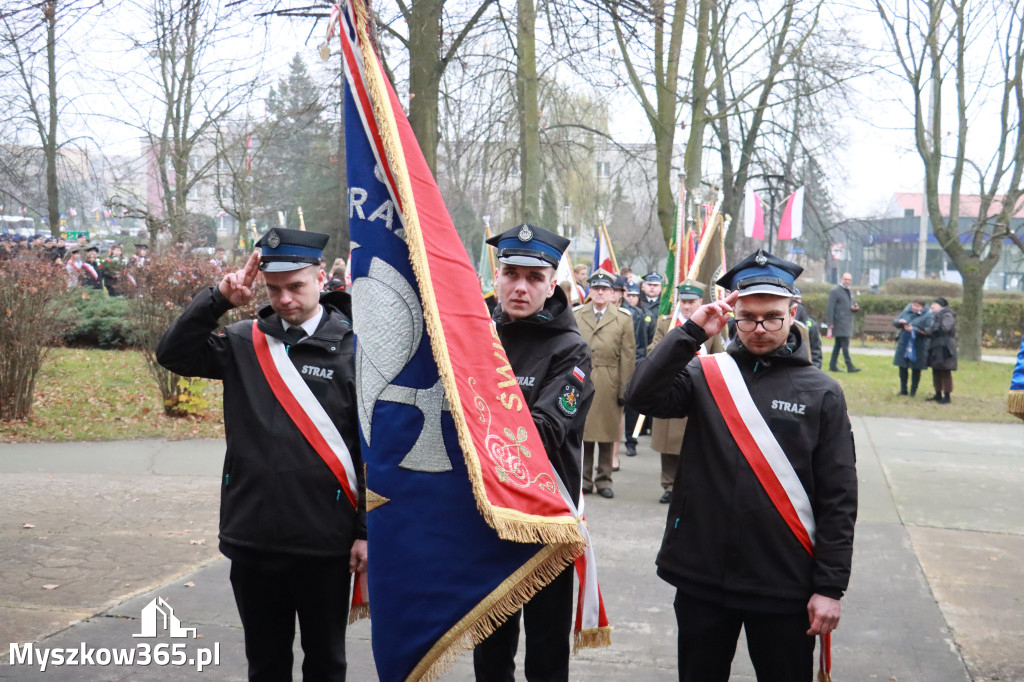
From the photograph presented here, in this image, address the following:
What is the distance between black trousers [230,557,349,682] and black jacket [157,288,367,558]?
110mm

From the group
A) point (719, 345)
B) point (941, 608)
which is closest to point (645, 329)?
point (719, 345)

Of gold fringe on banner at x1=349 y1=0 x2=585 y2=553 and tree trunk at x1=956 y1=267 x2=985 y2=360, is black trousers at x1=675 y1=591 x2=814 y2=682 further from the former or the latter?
tree trunk at x1=956 y1=267 x2=985 y2=360

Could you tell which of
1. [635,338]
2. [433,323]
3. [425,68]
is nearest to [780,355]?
[433,323]

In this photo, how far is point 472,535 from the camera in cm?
279

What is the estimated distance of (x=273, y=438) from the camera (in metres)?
3.32

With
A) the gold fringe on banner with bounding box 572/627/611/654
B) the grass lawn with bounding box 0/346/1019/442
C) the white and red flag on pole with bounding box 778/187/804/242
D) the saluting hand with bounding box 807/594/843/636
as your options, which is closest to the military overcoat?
the grass lawn with bounding box 0/346/1019/442

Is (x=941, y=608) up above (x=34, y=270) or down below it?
below

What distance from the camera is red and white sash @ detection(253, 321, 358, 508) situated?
3.33 m

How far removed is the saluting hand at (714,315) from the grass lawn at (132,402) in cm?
862

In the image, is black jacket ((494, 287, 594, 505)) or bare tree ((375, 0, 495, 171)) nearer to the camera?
black jacket ((494, 287, 594, 505))

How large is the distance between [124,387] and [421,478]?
11446 mm

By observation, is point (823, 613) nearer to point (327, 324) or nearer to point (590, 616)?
point (590, 616)

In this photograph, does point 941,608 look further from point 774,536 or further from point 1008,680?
point 774,536

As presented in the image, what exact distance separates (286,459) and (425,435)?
761mm
